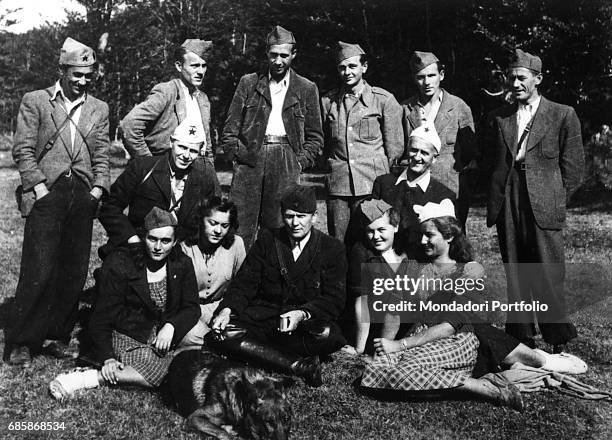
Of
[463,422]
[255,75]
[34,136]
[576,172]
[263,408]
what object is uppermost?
[255,75]

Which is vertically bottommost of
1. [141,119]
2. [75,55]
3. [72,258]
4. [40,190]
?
[72,258]

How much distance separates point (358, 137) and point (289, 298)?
1.64m

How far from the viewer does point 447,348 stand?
Result: 4336 mm

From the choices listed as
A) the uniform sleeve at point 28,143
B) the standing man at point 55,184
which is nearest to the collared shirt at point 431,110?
the standing man at point 55,184

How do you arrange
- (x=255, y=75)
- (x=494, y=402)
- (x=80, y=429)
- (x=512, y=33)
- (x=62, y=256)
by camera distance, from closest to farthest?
(x=80, y=429)
(x=494, y=402)
(x=62, y=256)
(x=255, y=75)
(x=512, y=33)

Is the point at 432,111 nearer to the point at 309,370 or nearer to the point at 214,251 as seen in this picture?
the point at 214,251

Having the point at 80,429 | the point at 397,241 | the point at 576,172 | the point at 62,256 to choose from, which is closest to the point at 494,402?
the point at 397,241

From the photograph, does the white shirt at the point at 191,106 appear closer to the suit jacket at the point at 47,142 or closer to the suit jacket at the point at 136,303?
the suit jacket at the point at 47,142

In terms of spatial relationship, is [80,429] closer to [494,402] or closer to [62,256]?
[62,256]

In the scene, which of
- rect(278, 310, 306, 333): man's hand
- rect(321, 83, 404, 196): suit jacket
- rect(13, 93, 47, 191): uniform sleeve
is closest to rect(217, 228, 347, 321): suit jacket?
rect(278, 310, 306, 333): man's hand

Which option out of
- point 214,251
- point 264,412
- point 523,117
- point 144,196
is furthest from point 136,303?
point 523,117

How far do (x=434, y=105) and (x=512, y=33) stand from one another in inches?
368

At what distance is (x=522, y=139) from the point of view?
17.0ft

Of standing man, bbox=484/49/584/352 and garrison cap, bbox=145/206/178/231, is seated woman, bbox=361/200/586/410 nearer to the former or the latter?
standing man, bbox=484/49/584/352
